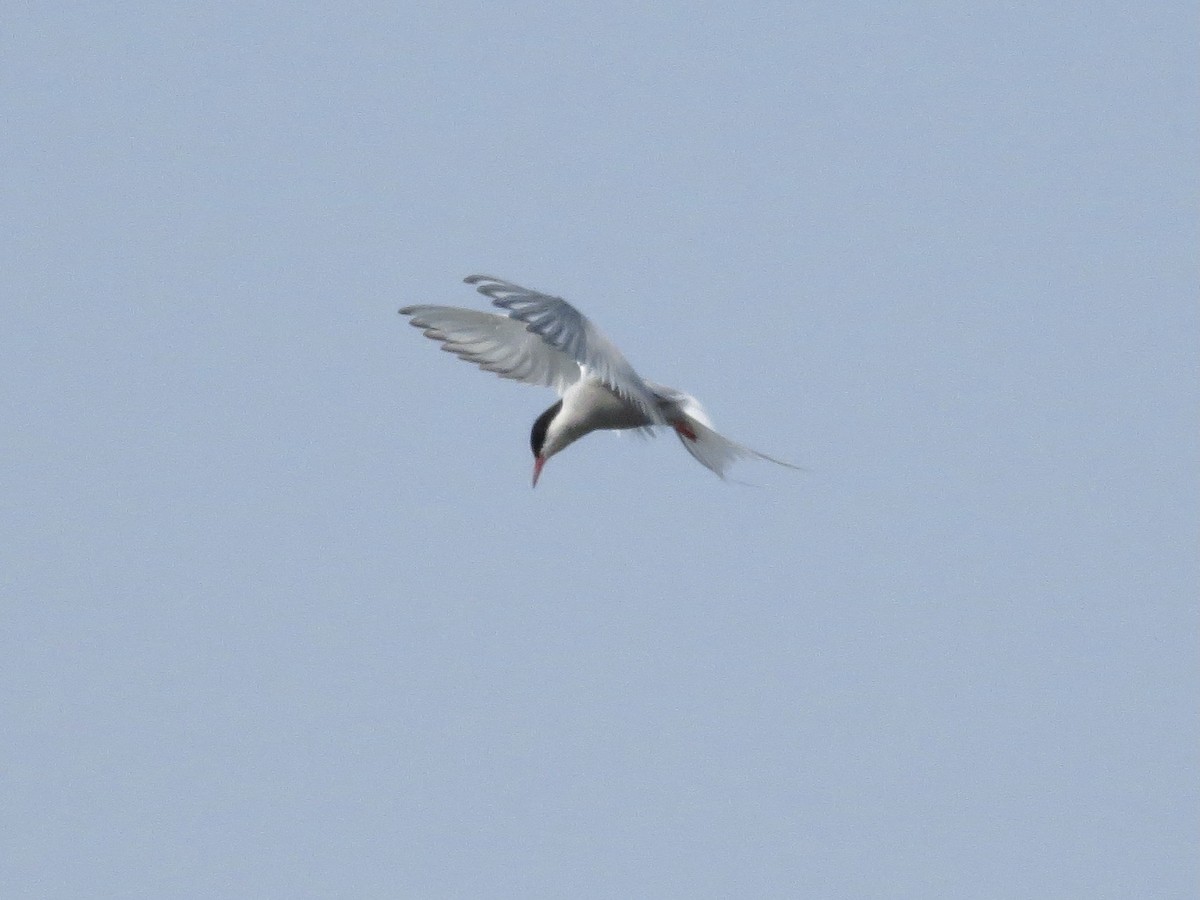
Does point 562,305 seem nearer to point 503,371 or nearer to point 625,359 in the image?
point 625,359

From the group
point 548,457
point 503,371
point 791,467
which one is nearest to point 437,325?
point 503,371

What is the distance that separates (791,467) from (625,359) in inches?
54.8

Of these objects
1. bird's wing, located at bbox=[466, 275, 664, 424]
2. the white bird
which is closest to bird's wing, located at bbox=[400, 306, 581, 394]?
the white bird

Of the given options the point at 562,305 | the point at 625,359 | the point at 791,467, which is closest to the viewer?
the point at 562,305

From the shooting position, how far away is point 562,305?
33.2 feet

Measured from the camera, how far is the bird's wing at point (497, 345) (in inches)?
448

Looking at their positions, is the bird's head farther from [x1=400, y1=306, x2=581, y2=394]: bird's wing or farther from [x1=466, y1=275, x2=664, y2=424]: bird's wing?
[x1=466, y1=275, x2=664, y2=424]: bird's wing

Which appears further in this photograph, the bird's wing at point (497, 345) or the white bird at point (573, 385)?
the bird's wing at point (497, 345)

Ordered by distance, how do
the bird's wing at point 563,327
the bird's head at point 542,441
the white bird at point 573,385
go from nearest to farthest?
the bird's wing at point 563,327, the white bird at point 573,385, the bird's head at point 542,441

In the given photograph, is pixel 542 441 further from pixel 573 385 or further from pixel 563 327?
pixel 563 327

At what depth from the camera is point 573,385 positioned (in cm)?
1173

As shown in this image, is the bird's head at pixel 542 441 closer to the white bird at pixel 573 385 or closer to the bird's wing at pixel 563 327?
the white bird at pixel 573 385

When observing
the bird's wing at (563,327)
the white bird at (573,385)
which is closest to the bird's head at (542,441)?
the white bird at (573,385)

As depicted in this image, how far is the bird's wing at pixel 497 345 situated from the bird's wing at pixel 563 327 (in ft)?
3.00
